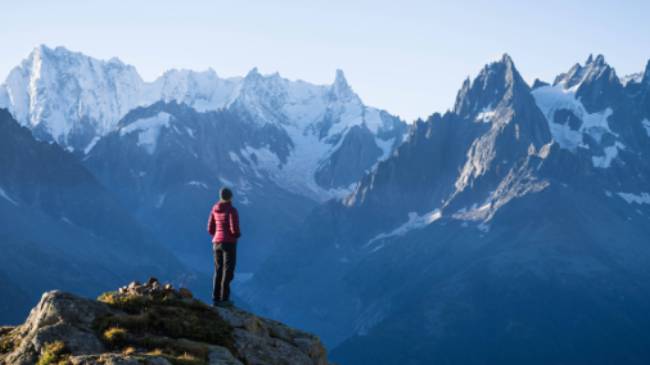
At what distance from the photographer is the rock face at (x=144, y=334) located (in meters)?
36.9

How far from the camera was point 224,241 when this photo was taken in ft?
163

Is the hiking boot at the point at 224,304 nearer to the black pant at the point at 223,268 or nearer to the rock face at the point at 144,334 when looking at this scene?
the black pant at the point at 223,268

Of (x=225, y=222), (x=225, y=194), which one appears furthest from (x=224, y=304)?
(x=225, y=194)

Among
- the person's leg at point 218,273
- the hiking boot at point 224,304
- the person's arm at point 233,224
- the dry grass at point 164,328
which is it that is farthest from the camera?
the person's leg at point 218,273

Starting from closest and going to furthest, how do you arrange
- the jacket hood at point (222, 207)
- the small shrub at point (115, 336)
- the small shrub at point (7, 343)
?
the small shrub at point (115, 336)
the small shrub at point (7, 343)
the jacket hood at point (222, 207)

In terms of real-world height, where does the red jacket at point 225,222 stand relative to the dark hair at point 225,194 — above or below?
below

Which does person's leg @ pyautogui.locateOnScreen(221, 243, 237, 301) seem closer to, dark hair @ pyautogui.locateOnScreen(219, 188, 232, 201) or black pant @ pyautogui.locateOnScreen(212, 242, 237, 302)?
black pant @ pyautogui.locateOnScreen(212, 242, 237, 302)

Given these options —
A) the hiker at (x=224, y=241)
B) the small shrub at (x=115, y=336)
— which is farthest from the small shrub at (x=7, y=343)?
the hiker at (x=224, y=241)

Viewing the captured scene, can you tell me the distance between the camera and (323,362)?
152 ft

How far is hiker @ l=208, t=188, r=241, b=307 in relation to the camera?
49.3m

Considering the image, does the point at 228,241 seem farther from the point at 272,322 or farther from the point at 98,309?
the point at 98,309

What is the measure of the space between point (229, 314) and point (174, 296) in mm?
2594

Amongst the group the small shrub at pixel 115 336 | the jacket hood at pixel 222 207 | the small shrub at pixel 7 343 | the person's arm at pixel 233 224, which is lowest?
the small shrub at pixel 115 336

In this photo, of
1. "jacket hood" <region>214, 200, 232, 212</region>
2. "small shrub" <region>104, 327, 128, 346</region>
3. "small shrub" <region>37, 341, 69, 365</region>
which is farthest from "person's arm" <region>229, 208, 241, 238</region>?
"small shrub" <region>37, 341, 69, 365</region>
